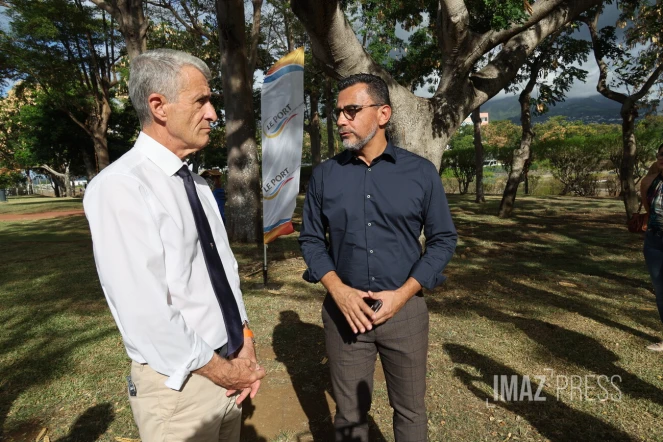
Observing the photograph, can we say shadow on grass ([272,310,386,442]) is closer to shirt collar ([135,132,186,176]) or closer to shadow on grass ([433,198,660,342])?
shirt collar ([135,132,186,176])

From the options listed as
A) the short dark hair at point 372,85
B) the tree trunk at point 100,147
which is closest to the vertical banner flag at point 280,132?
the short dark hair at point 372,85

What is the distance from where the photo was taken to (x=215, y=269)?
1.61m

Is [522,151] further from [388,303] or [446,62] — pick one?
[388,303]

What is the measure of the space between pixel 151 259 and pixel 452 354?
3487 mm

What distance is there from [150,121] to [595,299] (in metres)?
6.15

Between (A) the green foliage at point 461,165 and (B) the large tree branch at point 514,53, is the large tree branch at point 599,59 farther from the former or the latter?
(A) the green foliage at point 461,165

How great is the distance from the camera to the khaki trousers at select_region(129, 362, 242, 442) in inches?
58.3

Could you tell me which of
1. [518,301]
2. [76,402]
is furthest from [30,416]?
[518,301]

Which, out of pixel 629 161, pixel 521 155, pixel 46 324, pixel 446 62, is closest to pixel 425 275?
pixel 446 62

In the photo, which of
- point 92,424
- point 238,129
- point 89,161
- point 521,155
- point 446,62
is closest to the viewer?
point 92,424

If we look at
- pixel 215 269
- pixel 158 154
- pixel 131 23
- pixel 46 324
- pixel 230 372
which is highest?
pixel 131 23

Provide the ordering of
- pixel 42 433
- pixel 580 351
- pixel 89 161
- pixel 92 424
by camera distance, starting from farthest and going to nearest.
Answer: pixel 89 161 < pixel 580 351 < pixel 92 424 < pixel 42 433

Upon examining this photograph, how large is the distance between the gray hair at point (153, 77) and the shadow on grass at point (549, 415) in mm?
3249

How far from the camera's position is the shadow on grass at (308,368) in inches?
117
